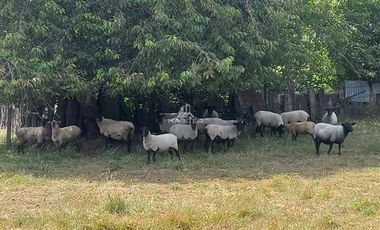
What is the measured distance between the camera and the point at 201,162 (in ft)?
43.2

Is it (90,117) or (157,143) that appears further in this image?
(90,117)

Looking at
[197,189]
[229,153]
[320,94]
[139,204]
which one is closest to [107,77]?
[229,153]

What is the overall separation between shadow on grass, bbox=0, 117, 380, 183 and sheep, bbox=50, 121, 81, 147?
0.28 metres

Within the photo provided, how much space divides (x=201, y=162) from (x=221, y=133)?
6.84 ft

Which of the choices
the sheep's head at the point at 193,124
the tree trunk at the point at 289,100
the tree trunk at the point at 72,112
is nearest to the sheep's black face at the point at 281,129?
the sheep's head at the point at 193,124

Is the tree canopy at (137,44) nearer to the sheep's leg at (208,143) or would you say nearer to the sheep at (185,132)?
the sheep at (185,132)

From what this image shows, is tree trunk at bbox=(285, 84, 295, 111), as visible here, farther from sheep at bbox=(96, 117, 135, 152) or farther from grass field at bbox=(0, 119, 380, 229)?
sheep at bbox=(96, 117, 135, 152)

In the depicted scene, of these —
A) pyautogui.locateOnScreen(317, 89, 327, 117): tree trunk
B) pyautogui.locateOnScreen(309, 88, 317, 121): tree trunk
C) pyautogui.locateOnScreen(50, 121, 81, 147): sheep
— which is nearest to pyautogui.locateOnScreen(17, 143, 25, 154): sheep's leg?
pyautogui.locateOnScreen(50, 121, 81, 147): sheep

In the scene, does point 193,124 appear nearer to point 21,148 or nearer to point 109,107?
point 109,107

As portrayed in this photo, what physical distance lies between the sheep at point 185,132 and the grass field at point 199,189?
0.48 meters

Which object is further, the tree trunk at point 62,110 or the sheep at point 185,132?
the tree trunk at point 62,110

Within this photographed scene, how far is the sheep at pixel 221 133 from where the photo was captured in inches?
593

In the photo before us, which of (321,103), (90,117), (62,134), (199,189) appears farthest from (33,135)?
(321,103)

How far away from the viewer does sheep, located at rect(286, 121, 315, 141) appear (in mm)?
16516
